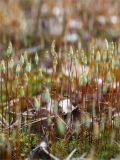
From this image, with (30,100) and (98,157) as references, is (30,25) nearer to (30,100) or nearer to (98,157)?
(30,100)

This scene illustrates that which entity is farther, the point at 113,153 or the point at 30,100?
the point at 30,100

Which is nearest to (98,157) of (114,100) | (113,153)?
(113,153)

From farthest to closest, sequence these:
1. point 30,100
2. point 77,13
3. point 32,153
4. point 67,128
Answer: point 77,13
point 30,100
point 67,128
point 32,153

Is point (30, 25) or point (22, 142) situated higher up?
point (30, 25)

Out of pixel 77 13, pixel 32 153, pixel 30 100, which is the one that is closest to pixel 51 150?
pixel 32 153

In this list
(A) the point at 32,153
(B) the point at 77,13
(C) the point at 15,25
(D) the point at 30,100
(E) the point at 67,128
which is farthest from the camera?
(B) the point at 77,13

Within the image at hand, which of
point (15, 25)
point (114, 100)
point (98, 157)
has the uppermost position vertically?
point (15, 25)

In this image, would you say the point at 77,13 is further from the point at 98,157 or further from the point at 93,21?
the point at 98,157
